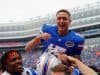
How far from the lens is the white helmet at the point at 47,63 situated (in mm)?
2758

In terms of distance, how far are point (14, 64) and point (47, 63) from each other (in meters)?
0.40

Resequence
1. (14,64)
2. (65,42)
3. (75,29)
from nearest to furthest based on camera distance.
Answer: (14,64) < (65,42) < (75,29)

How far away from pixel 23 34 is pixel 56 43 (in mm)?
17688

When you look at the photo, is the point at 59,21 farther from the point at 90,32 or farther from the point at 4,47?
the point at 4,47

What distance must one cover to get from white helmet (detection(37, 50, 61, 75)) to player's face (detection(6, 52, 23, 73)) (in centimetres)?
34

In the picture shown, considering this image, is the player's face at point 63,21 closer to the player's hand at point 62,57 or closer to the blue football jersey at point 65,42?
the blue football jersey at point 65,42

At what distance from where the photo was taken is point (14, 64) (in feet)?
8.13

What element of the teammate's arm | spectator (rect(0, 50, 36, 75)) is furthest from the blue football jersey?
spectator (rect(0, 50, 36, 75))

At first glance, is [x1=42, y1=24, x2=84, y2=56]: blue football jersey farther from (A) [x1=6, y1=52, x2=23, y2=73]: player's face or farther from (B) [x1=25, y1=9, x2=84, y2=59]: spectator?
(A) [x1=6, y1=52, x2=23, y2=73]: player's face

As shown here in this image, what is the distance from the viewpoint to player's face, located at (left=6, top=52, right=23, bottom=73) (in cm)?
247

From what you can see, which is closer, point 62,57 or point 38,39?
point 62,57

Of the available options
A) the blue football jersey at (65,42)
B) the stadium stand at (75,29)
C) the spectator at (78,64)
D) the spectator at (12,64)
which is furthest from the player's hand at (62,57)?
the stadium stand at (75,29)

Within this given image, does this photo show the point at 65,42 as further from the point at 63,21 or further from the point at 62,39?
the point at 63,21

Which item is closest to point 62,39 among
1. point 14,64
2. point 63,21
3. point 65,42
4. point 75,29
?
point 65,42
